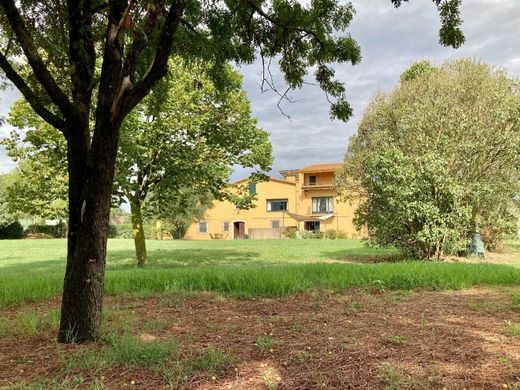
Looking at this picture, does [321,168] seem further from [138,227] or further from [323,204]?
[138,227]

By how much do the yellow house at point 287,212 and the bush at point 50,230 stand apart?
1457 centimetres

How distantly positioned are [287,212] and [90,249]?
44.4 meters

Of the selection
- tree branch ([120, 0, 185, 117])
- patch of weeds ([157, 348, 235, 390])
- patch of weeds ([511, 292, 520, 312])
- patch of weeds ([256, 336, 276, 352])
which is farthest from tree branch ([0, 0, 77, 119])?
patch of weeds ([511, 292, 520, 312])

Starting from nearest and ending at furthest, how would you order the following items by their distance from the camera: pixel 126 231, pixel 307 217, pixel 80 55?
pixel 80 55 → pixel 126 231 → pixel 307 217

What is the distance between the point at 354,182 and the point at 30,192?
1485 centimetres

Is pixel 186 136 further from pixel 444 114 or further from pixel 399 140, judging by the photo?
pixel 444 114

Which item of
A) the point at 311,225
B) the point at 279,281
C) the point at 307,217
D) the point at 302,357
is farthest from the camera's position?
the point at 311,225

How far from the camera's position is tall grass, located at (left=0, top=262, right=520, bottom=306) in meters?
6.55

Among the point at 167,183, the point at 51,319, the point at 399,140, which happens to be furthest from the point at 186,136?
the point at 51,319

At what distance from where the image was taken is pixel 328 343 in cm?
382

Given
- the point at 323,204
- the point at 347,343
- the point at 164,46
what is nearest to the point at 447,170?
the point at 347,343

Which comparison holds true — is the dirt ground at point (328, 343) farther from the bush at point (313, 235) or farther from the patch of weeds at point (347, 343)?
the bush at point (313, 235)

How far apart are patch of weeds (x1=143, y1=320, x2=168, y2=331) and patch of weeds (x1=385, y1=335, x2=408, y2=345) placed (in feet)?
7.13

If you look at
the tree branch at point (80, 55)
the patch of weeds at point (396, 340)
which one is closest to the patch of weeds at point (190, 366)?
the patch of weeds at point (396, 340)
